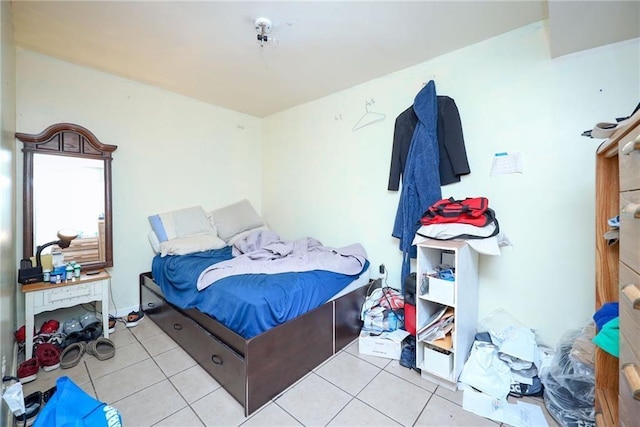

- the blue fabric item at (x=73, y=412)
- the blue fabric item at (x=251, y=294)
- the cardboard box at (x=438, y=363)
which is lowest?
the cardboard box at (x=438, y=363)

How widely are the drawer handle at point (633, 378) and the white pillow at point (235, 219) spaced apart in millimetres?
3024

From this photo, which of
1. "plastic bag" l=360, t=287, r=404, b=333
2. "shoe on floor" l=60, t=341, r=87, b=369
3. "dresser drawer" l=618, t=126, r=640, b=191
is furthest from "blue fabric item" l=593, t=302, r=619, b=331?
"shoe on floor" l=60, t=341, r=87, b=369

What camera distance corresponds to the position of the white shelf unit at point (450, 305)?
5.23ft

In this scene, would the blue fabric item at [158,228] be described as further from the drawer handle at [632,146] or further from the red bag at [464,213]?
the drawer handle at [632,146]

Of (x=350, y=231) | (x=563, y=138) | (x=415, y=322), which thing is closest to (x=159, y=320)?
(x=350, y=231)

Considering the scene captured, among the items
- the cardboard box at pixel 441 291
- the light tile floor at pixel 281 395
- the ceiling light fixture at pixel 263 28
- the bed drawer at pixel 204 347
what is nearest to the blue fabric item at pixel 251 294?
the bed drawer at pixel 204 347

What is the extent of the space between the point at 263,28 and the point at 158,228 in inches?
84.5

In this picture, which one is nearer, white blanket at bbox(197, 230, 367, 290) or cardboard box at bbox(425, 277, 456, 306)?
cardboard box at bbox(425, 277, 456, 306)

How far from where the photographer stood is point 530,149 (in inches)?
70.3

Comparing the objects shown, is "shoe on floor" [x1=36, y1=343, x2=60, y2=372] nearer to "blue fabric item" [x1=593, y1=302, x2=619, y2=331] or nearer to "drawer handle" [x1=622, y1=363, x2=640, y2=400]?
"drawer handle" [x1=622, y1=363, x2=640, y2=400]

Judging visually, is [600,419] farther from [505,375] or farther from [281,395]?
[281,395]

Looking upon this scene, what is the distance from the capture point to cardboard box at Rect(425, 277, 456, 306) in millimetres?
1610

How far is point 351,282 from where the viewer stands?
2.19 meters

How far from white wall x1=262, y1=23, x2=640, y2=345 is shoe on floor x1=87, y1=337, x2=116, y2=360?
228 centimetres
